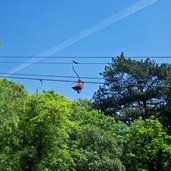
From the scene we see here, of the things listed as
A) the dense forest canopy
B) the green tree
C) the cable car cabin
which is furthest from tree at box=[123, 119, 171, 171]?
the cable car cabin

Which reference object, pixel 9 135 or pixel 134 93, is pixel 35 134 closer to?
pixel 9 135

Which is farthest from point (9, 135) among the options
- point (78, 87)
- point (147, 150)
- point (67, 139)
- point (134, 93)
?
point (134, 93)

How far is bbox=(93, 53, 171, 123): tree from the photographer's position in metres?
38.2

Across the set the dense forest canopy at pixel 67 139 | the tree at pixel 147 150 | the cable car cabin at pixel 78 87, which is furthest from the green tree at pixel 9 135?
the tree at pixel 147 150

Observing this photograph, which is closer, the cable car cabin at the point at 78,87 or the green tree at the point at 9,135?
the cable car cabin at the point at 78,87

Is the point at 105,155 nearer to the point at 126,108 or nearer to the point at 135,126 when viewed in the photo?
the point at 135,126

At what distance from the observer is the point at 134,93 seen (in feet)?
129

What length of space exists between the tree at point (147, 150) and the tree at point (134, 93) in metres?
11.2

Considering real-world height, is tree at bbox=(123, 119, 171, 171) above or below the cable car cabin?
above

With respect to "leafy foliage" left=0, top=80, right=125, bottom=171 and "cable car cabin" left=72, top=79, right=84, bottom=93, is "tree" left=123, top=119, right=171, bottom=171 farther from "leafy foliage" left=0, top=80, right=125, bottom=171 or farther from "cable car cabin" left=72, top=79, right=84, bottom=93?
"cable car cabin" left=72, top=79, right=84, bottom=93

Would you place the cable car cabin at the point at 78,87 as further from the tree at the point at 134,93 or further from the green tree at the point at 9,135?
the tree at the point at 134,93

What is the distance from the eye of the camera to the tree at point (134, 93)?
38219 millimetres

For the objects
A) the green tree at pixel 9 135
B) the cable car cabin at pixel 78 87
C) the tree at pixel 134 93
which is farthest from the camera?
the tree at pixel 134 93

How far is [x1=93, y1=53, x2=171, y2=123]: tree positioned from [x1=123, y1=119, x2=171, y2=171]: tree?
11.2 metres
